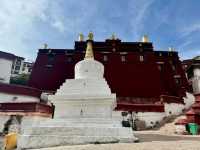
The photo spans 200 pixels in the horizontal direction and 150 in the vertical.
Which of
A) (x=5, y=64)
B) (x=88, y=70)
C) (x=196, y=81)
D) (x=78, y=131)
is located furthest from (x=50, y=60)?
(x=78, y=131)

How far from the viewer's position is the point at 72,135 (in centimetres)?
777

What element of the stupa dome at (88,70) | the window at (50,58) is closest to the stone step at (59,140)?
the stupa dome at (88,70)

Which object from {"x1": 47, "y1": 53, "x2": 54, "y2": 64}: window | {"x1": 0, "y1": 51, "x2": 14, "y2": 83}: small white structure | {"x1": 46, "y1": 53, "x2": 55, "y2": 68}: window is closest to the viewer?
{"x1": 0, "y1": 51, "x2": 14, "y2": 83}: small white structure

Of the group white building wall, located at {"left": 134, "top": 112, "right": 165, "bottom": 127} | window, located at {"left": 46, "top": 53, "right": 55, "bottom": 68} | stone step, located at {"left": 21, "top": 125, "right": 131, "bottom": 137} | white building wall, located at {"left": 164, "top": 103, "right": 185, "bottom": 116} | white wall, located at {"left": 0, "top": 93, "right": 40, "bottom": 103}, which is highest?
window, located at {"left": 46, "top": 53, "right": 55, "bottom": 68}

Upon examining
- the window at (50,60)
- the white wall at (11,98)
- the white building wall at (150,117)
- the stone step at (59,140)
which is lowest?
the stone step at (59,140)

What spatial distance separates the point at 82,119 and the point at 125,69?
1797cm

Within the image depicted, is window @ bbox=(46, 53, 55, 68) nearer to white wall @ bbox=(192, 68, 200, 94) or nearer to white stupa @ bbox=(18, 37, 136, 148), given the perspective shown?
white stupa @ bbox=(18, 37, 136, 148)

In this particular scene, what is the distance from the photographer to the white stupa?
7656mm

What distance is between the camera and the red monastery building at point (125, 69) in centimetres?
2456

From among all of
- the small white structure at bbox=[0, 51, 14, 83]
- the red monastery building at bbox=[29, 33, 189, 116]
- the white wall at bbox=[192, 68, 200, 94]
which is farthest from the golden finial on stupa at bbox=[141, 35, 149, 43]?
the small white structure at bbox=[0, 51, 14, 83]

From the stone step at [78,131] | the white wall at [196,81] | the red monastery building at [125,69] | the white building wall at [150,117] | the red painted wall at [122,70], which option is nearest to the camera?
the stone step at [78,131]

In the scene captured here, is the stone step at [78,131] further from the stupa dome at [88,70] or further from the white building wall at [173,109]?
the white building wall at [173,109]

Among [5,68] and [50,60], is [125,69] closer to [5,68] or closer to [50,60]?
[50,60]

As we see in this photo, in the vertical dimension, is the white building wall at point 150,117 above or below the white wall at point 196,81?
below
